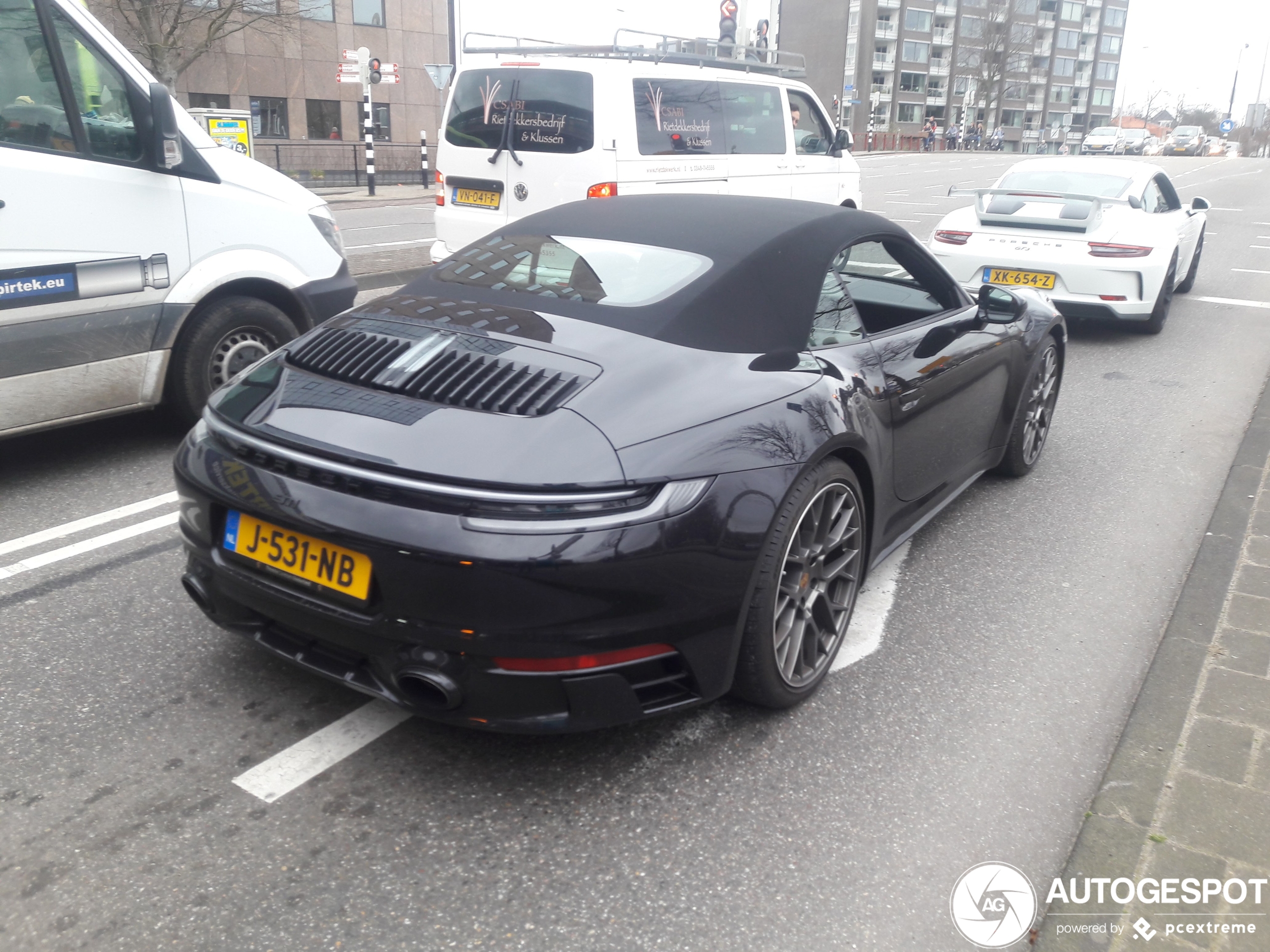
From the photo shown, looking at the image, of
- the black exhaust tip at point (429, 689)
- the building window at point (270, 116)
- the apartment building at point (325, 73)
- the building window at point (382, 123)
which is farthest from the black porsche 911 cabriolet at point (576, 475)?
the building window at point (382, 123)

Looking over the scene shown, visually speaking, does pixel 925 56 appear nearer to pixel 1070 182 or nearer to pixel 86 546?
pixel 1070 182

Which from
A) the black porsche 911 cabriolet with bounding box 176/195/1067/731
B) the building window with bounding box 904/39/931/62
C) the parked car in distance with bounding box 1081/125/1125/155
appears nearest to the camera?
the black porsche 911 cabriolet with bounding box 176/195/1067/731

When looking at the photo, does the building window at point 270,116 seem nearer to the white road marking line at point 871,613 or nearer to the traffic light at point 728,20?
the traffic light at point 728,20

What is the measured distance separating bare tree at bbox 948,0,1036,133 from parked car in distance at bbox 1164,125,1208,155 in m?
16.1

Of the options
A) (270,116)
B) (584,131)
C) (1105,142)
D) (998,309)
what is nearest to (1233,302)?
(584,131)

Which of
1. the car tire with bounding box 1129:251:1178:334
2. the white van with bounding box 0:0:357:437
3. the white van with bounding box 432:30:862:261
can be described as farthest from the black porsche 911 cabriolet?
the car tire with bounding box 1129:251:1178:334

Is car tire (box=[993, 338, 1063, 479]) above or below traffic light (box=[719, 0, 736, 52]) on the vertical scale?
below

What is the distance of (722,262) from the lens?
10.1 ft

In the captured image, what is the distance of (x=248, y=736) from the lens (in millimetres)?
2807

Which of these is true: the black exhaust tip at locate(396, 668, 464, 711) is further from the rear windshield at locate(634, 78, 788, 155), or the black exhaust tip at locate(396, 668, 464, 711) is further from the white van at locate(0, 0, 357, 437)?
the rear windshield at locate(634, 78, 788, 155)

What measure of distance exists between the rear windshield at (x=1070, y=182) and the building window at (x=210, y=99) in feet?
92.2

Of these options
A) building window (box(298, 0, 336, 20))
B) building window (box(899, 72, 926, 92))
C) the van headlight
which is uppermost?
building window (box(899, 72, 926, 92))

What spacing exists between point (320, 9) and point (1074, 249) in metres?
30.9

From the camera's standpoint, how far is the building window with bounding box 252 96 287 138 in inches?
1288
